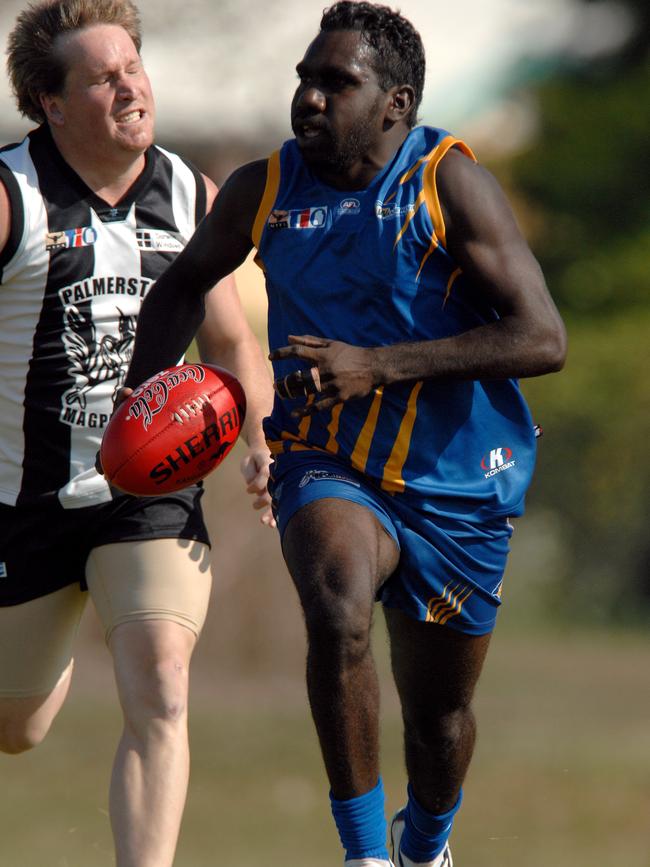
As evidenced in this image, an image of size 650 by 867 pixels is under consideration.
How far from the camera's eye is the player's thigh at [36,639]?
486 cm

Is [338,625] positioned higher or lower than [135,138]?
lower

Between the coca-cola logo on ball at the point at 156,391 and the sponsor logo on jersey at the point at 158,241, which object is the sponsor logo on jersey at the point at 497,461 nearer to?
the coca-cola logo on ball at the point at 156,391

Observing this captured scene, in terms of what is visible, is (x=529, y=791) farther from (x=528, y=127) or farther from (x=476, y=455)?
(x=528, y=127)

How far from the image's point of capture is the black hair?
428 centimetres

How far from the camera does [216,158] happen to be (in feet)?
42.8

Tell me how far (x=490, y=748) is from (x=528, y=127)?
738cm

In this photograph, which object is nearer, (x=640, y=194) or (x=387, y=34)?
(x=387, y=34)

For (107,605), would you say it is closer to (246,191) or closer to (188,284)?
(188,284)

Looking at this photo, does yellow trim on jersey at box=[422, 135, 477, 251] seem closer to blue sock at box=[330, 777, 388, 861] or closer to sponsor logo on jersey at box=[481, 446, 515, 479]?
sponsor logo on jersey at box=[481, 446, 515, 479]

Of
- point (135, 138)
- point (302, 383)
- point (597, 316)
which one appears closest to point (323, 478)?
point (302, 383)

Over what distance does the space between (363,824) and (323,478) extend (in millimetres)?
928

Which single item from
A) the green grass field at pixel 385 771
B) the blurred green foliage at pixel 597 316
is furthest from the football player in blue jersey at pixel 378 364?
the blurred green foliage at pixel 597 316

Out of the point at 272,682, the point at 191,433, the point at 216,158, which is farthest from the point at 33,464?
the point at 216,158

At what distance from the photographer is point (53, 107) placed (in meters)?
4.95
